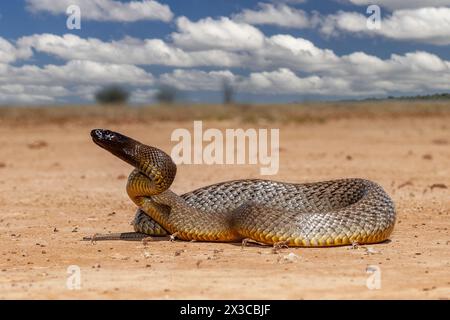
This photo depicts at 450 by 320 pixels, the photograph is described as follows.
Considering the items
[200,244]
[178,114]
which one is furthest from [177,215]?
[178,114]

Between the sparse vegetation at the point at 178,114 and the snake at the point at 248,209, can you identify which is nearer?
the snake at the point at 248,209

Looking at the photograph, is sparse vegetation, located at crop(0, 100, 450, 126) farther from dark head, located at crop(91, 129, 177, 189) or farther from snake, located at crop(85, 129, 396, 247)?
dark head, located at crop(91, 129, 177, 189)

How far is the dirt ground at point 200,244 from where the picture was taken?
7.10m

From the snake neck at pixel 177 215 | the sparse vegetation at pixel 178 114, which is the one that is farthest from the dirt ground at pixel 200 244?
the sparse vegetation at pixel 178 114

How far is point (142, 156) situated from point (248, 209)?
1458 millimetres

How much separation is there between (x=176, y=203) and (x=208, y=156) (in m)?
13.9

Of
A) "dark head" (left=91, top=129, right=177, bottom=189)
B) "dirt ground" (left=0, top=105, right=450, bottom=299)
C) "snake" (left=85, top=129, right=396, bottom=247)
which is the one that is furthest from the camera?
"dark head" (left=91, top=129, right=177, bottom=189)

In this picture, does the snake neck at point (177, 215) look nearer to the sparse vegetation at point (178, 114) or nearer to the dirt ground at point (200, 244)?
the dirt ground at point (200, 244)

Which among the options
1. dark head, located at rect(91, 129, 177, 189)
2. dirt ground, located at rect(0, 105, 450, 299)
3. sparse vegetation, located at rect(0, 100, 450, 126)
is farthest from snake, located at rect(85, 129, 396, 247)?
sparse vegetation, located at rect(0, 100, 450, 126)

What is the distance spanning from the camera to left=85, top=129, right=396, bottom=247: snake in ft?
31.4

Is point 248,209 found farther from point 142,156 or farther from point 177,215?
point 142,156

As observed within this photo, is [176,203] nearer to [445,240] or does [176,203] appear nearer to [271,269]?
[271,269]

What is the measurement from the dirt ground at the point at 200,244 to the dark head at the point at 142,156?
89 cm

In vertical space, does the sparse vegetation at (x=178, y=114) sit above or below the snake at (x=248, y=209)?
above
